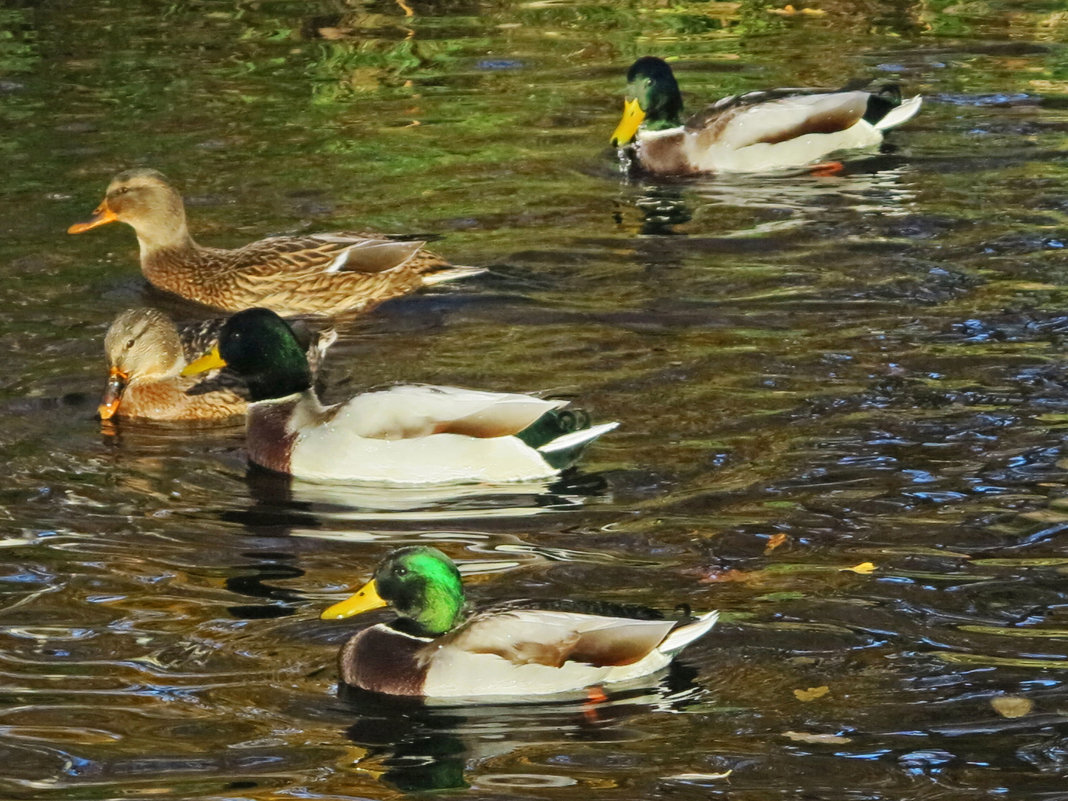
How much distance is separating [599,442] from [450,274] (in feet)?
8.52

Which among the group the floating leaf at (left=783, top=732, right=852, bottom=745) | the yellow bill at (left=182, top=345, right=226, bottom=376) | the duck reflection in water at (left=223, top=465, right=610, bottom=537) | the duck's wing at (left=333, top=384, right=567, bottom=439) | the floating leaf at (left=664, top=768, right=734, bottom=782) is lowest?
the floating leaf at (left=783, top=732, right=852, bottom=745)

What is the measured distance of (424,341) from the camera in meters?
10.2

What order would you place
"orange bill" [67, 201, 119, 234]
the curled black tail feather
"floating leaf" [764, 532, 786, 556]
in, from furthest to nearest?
1. the curled black tail feather
2. "orange bill" [67, 201, 119, 234]
3. "floating leaf" [764, 532, 786, 556]

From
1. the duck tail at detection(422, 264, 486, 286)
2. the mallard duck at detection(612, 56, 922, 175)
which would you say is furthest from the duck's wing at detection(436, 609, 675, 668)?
the mallard duck at detection(612, 56, 922, 175)

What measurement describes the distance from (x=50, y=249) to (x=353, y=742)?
643 cm

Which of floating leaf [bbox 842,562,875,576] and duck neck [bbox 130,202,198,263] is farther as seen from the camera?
duck neck [bbox 130,202,198,263]

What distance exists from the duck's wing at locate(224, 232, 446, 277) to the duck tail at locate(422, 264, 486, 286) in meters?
0.09

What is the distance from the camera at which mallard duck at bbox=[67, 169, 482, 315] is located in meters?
10.8

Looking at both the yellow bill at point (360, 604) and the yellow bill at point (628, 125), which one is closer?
the yellow bill at point (360, 604)

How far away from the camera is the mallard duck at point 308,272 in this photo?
10.8 meters

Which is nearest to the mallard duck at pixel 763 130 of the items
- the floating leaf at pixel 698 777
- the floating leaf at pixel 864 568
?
the floating leaf at pixel 864 568

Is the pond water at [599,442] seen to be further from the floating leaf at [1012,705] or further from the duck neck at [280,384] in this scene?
the duck neck at [280,384]

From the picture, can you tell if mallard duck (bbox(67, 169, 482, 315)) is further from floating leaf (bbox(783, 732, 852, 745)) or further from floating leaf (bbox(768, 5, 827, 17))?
floating leaf (bbox(768, 5, 827, 17))

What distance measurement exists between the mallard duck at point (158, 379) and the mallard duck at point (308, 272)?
126cm
